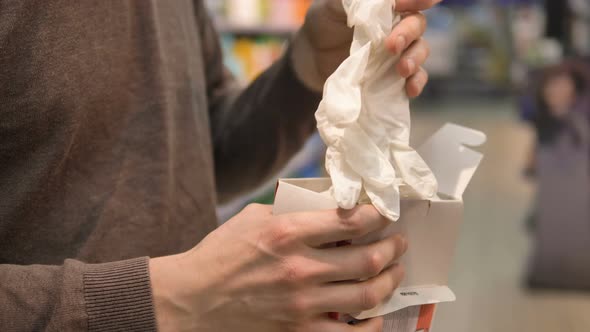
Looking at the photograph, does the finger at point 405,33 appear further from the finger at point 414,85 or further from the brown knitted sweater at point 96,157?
the brown knitted sweater at point 96,157

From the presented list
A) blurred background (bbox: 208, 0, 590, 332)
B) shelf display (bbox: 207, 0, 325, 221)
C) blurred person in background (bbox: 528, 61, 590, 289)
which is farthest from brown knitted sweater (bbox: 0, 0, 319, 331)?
shelf display (bbox: 207, 0, 325, 221)

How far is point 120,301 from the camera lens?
0.71m

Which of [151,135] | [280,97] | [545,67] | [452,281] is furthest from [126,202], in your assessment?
[545,67]

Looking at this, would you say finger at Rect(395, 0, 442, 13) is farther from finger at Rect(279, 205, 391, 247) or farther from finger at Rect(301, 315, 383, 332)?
finger at Rect(301, 315, 383, 332)

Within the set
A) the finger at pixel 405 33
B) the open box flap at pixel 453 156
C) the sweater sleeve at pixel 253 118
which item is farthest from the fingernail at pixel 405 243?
the sweater sleeve at pixel 253 118

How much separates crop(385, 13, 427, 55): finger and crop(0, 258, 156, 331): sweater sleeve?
384mm

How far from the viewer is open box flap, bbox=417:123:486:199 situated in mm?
809

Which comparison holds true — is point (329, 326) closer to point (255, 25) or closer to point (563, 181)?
point (563, 181)

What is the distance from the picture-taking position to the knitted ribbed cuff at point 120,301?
0.70 meters

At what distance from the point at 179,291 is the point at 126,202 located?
271mm

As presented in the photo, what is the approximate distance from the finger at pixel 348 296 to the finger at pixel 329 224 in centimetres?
5

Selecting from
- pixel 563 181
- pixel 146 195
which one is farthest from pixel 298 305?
pixel 563 181

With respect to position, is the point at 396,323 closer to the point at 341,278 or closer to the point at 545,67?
the point at 341,278

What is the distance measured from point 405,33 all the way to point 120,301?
18.0 inches
